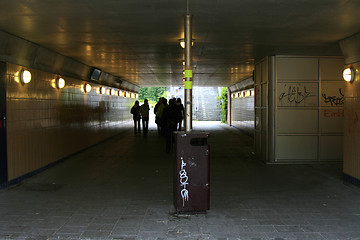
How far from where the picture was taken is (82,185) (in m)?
6.53

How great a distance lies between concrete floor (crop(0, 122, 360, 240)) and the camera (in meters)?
4.14

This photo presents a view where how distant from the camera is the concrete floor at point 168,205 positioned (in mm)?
4141

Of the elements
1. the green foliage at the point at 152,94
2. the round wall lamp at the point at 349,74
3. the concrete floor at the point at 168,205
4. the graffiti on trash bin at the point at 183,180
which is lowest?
the concrete floor at the point at 168,205

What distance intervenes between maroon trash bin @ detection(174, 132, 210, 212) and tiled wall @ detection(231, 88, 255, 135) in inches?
403

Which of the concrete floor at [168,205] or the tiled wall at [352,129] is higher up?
the tiled wall at [352,129]

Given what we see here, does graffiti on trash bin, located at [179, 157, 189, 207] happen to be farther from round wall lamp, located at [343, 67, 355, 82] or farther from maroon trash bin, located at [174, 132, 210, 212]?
round wall lamp, located at [343, 67, 355, 82]

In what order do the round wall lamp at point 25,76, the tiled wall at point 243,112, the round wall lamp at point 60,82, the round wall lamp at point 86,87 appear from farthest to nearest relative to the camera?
Answer: 1. the tiled wall at point 243,112
2. the round wall lamp at point 86,87
3. the round wall lamp at point 60,82
4. the round wall lamp at point 25,76

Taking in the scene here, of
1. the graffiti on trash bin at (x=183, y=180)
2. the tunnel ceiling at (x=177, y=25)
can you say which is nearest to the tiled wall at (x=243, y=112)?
the tunnel ceiling at (x=177, y=25)

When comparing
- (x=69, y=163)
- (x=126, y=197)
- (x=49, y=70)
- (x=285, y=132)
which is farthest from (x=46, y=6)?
(x=285, y=132)

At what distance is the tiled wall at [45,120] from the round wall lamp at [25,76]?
0.09 m

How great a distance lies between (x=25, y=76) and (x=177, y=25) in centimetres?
A: 341

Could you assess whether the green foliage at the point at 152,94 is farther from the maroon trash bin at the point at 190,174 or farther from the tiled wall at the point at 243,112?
the maroon trash bin at the point at 190,174

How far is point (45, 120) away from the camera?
7996mm

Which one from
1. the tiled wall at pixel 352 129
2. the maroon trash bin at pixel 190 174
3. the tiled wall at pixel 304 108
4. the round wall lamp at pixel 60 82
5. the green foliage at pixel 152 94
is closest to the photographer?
the maroon trash bin at pixel 190 174
